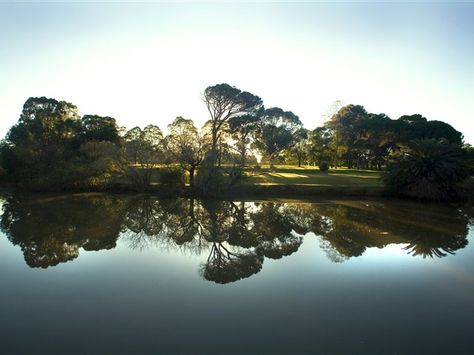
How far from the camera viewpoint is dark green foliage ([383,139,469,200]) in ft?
90.9

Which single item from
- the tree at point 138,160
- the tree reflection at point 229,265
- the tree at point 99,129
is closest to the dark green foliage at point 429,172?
the tree at point 138,160

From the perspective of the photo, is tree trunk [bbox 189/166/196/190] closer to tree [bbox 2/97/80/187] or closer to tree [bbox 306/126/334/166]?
tree [bbox 2/97/80/187]

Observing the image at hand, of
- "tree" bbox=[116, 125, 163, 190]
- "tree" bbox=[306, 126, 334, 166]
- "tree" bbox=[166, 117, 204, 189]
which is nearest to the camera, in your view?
"tree" bbox=[166, 117, 204, 189]

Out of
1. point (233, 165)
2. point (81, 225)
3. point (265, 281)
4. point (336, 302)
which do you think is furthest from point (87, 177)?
point (336, 302)

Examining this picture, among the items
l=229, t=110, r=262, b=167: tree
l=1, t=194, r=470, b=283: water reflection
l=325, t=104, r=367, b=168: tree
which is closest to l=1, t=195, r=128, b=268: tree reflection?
l=1, t=194, r=470, b=283: water reflection

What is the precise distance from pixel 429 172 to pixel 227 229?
21.6 m

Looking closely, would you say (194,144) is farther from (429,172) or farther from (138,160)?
(429,172)

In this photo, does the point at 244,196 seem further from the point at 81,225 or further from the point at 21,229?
the point at 21,229

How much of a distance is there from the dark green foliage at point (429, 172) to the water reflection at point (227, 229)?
4.50 meters

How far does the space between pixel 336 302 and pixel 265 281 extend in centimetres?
203

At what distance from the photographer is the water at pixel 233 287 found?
557 cm

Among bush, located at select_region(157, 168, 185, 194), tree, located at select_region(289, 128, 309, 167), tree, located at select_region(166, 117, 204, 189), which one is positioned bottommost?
bush, located at select_region(157, 168, 185, 194)

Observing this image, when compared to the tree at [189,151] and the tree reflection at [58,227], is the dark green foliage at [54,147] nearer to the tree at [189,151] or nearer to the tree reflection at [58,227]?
the tree at [189,151]

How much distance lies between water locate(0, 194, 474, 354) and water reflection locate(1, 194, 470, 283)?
0.33 feet
